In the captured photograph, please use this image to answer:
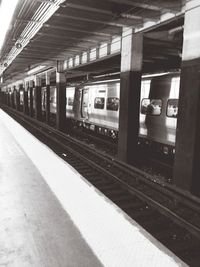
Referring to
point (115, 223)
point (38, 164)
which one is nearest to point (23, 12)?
point (38, 164)

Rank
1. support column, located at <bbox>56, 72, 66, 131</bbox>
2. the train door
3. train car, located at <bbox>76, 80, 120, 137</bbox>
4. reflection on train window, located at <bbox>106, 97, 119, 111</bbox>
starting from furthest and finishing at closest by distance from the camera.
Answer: support column, located at <bbox>56, 72, 66, 131</bbox> < the train door < train car, located at <bbox>76, 80, 120, 137</bbox> < reflection on train window, located at <bbox>106, 97, 119, 111</bbox>

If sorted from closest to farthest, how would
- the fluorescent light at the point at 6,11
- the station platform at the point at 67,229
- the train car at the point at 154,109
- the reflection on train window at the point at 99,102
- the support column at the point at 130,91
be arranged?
the station platform at the point at 67,229 < the fluorescent light at the point at 6,11 < the support column at the point at 130,91 < the train car at the point at 154,109 < the reflection on train window at the point at 99,102

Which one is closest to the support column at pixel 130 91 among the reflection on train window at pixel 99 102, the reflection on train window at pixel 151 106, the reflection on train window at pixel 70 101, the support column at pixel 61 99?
the reflection on train window at pixel 151 106

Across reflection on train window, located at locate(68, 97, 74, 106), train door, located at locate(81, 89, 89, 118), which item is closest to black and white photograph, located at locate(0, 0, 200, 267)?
train door, located at locate(81, 89, 89, 118)

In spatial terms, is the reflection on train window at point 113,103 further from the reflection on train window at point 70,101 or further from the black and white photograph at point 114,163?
the reflection on train window at point 70,101

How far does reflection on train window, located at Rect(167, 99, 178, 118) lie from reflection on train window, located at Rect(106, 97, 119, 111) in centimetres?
366

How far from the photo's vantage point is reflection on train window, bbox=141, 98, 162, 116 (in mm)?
9742

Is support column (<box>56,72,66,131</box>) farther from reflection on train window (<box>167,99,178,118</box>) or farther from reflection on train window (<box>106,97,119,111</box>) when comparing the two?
reflection on train window (<box>167,99,178,118</box>)

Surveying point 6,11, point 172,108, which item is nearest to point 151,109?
point 172,108

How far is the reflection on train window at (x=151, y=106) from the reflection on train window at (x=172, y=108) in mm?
482

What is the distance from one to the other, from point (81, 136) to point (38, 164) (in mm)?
9848

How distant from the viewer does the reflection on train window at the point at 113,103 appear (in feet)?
41.4

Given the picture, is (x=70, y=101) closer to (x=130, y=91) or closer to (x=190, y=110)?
(x=130, y=91)

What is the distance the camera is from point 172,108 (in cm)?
909
